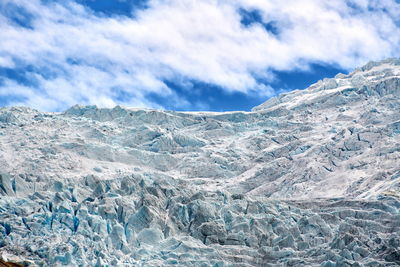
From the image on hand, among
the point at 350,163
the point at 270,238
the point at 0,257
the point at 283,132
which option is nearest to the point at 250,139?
the point at 283,132

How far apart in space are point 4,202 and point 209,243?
59.6ft

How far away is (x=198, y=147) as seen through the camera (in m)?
103

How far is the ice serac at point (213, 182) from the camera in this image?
62.3 metres

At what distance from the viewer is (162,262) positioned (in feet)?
202

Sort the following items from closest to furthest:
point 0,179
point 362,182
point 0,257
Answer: point 0,257 < point 0,179 < point 362,182

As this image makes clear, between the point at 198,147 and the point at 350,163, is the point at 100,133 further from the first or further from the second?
the point at 350,163

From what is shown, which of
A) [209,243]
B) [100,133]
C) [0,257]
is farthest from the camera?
[100,133]

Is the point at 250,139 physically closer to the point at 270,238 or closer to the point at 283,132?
the point at 283,132

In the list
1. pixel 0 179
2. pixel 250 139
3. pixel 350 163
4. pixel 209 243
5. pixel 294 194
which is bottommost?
pixel 209 243

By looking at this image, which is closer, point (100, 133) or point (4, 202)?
point (4, 202)

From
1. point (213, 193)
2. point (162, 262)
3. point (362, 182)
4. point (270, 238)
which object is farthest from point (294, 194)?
point (162, 262)

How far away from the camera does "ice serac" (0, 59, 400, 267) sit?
62312 mm

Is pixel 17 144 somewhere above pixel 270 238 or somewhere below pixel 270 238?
above

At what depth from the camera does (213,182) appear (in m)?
92.6
